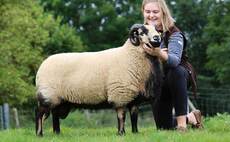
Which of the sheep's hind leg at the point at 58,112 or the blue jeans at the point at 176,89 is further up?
the blue jeans at the point at 176,89

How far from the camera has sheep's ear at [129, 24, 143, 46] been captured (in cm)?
783

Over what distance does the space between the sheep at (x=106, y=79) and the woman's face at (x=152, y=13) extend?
0.36 metres

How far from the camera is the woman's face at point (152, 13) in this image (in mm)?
8117

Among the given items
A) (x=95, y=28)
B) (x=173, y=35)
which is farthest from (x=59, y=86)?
(x=95, y=28)

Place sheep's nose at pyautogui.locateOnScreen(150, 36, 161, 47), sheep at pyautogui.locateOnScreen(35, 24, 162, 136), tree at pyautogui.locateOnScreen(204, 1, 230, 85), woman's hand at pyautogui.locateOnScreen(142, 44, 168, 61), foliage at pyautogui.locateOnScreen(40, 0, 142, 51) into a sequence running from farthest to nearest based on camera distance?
foliage at pyautogui.locateOnScreen(40, 0, 142, 51) < tree at pyautogui.locateOnScreen(204, 1, 230, 85) < sheep at pyautogui.locateOnScreen(35, 24, 162, 136) < woman's hand at pyautogui.locateOnScreen(142, 44, 168, 61) < sheep's nose at pyautogui.locateOnScreen(150, 36, 161, 47)

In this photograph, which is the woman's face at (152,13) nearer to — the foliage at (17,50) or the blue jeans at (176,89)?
the blue jeans at (176,89)

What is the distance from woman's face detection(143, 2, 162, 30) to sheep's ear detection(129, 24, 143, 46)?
0.33 metres

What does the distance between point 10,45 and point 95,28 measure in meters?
25.7

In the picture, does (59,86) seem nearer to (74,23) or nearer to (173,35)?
(173,35)

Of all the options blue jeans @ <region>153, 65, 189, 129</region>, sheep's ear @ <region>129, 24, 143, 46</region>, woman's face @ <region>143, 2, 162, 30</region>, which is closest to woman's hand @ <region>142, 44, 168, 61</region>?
sheep's ear @ <region>129, 24, 143, 46</region>

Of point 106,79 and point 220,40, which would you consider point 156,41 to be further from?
point 220,40

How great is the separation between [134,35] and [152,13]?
1.41ft

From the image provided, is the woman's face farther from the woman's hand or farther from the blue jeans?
the blue jeans

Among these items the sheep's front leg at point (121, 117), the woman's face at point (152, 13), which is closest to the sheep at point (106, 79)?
the sheep's front leg at point (121, 117)
